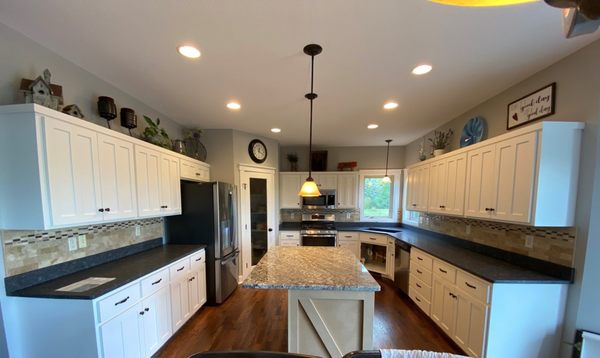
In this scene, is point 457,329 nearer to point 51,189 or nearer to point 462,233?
point 462,233

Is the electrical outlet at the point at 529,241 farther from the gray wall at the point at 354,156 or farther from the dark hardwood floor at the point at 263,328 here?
the gray wall at the point at 354,156

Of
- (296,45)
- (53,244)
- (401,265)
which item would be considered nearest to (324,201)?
(401,265)

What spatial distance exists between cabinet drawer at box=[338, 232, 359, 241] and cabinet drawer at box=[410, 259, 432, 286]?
1376mm

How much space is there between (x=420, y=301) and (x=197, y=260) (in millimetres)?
2964

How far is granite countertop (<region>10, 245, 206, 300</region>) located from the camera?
1553 mm

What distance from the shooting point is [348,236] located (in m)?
4.54

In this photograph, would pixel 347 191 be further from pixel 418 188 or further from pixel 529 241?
pixel 529 241

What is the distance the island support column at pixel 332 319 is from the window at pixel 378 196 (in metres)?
3.30

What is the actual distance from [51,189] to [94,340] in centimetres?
110

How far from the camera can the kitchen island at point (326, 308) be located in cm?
174

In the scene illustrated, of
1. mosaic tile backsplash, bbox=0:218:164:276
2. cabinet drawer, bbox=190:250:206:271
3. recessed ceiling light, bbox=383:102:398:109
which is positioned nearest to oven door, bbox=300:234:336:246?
cabinet drawer, bbox=190:250:206:271

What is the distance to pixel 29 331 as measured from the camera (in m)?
1.58

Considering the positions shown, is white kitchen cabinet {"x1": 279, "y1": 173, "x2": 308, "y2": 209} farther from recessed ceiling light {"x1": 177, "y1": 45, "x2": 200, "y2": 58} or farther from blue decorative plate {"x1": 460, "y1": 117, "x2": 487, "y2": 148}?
recessed ceiling light {"x1": 177, "y1": 45, "x2": 200, "y2": 58}

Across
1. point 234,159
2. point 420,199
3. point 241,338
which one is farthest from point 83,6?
point 420,199
